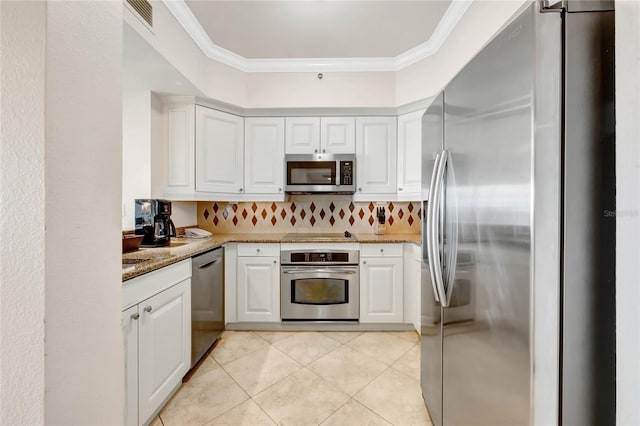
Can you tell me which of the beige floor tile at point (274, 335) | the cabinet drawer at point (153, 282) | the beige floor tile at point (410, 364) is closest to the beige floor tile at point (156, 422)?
the cabinet drawer at point (153, 282)

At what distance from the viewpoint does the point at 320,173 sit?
274cm

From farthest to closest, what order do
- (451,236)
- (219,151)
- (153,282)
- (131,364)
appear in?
(219,151) < (153,282) < (131,364) < (451,236)

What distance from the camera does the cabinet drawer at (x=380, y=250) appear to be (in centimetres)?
256

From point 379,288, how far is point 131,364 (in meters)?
1.91

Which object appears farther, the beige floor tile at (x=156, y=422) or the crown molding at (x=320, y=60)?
the crown molding at (x=320, y=60)

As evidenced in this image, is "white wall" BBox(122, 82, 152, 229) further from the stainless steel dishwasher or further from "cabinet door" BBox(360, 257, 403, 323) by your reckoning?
"cabinet door" BBox(360, 257, 403, 323)

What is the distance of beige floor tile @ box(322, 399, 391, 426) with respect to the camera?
149cm

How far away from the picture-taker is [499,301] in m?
0.81

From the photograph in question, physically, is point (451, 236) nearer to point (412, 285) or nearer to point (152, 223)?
point (412, 285)

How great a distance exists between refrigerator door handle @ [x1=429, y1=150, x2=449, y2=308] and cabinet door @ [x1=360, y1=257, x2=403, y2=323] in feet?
4.66

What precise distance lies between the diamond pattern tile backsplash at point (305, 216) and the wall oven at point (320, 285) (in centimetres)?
63

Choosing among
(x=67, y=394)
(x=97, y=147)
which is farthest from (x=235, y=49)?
(x=67, y=394)

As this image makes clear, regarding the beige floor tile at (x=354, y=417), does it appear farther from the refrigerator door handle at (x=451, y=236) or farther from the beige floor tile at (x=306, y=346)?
the refrigerator door handle at (x=451, y=236)

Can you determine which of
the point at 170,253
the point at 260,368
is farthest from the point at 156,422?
the point at 170,253
